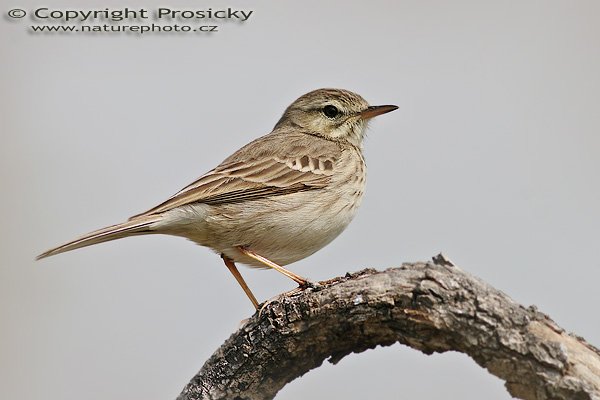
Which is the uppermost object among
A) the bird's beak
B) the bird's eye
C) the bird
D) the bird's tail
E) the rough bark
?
the bird's eye

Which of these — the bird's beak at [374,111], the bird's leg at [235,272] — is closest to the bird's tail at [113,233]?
the bird's leg at [235,272]

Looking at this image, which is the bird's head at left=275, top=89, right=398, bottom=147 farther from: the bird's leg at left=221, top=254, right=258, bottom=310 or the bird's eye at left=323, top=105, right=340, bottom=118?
the bird's leg at left=221, top=254, right=258, bottom=310

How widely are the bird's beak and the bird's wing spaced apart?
607 millimetres

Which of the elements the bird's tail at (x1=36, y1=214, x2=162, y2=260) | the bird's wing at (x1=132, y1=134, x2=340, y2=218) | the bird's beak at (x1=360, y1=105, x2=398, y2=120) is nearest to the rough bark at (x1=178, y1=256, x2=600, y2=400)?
the bird's tail at (x1=36, y1=214, x2=162, y2=260)

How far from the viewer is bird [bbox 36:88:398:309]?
6.80 meters

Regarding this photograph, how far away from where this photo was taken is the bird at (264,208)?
22.3 ft

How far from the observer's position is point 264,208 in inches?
279

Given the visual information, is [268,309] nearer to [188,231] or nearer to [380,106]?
[188,231]

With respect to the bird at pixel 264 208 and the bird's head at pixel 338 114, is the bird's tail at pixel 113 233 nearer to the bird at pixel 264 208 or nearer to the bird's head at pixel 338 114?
the bird at pixel 264 208

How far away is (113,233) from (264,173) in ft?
5.74

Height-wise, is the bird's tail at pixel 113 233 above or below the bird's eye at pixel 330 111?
below

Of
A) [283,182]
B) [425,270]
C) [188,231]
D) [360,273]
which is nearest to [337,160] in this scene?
[283,182]

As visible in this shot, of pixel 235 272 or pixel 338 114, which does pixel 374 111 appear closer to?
pixel 338 114

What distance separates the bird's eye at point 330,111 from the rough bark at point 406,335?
12.9 ft
